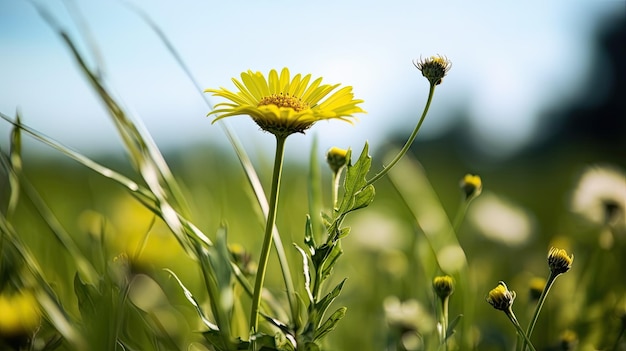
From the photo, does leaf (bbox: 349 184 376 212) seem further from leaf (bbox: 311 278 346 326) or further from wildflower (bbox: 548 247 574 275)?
wildflower (bbox: 548 247 574 275)

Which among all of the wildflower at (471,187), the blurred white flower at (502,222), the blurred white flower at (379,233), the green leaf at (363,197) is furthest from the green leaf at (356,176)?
the blurred white flower at (502,222)

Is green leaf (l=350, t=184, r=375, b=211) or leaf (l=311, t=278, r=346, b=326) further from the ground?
green leaf (l=350, t=184, r=375, b=211)

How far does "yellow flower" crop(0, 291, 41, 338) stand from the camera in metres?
0.43

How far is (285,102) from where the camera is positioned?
1.48ft

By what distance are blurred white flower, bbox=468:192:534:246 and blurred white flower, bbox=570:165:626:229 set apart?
0.11m

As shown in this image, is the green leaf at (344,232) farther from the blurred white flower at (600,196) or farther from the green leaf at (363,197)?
the blurred white flower at (600,196)

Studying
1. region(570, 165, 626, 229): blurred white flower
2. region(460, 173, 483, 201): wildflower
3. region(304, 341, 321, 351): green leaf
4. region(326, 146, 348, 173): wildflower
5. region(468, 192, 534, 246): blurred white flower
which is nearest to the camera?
region(304, 341, 321, 351): green leaf

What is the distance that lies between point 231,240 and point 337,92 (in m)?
0.55

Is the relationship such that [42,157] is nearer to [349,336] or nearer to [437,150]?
[349,336]

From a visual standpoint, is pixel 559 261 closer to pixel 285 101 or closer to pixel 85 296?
pixel 285 101

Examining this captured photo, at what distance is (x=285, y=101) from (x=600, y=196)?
82 centimetres

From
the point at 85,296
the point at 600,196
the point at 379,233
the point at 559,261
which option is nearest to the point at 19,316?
the point at 85,296

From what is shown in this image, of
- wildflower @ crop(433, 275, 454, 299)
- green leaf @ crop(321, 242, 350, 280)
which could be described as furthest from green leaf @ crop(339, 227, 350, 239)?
wildflower @ crop(433, 275, 454, 299)

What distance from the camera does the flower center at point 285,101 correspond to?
17.7 inches
